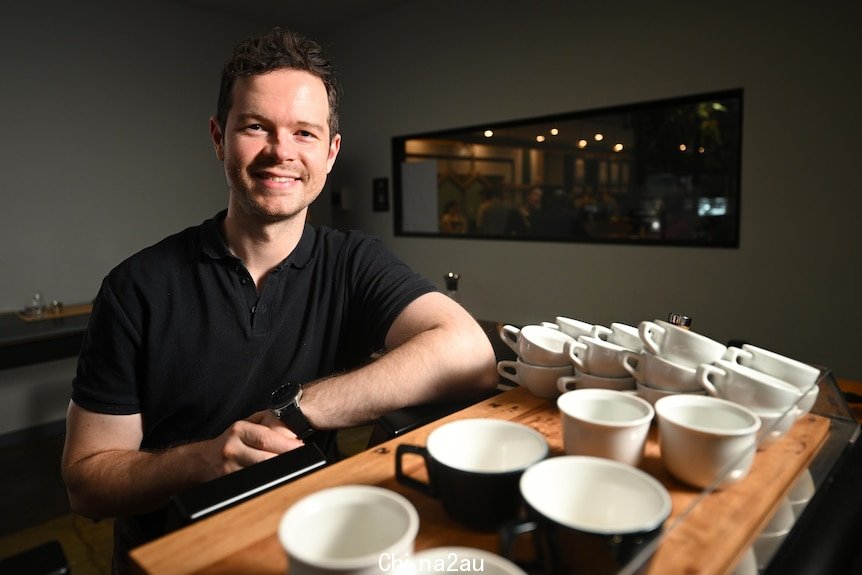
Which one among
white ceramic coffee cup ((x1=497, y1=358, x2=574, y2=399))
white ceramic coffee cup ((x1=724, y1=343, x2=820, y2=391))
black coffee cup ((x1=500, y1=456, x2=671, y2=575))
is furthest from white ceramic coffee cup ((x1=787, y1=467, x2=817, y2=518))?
white ceramic coffee cup ((x1=497, y1=358, x2=574, y2=399))

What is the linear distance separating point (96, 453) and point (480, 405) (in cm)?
81

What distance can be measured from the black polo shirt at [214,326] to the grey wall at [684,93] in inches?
82.8

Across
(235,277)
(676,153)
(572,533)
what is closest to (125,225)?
(235,277)

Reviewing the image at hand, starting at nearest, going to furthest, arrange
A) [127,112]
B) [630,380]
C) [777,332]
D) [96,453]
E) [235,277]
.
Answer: [630,380]
[96,453]
[235,277]
[777,332]
[127,112]

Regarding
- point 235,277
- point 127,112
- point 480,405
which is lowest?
point 480,405

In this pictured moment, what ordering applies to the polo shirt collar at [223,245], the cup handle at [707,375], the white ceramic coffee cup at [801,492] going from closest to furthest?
1. the white ceramic coffee cup at [801,492]
2. the cup handle at [707,375]
3. the polo shirt collar at [223,245]

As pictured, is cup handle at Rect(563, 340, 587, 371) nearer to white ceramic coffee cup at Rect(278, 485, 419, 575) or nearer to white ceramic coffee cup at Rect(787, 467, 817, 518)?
white ceramic coffee cup at Rect(787, 467, 817, 518)

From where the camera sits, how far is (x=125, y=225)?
385 centimetres

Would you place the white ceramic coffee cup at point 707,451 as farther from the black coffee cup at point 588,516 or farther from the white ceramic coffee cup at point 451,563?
the white ceramic coffee cup at point 451,563

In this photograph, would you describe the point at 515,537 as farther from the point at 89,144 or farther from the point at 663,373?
the point at 89,144

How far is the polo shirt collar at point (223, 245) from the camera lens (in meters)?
1.40

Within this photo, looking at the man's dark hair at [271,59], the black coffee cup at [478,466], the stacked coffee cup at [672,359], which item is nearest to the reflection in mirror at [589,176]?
the man's dark hair at [271,59]

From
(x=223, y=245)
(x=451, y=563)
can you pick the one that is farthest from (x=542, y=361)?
(x=223, y=245)

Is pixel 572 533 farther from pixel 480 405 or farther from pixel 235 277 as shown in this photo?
pixel 235 277
